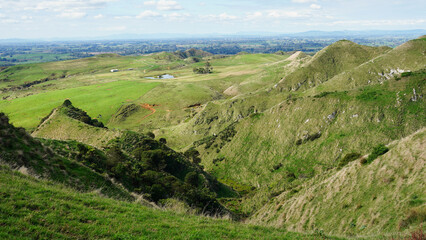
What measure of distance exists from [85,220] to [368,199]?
30547 millimetres

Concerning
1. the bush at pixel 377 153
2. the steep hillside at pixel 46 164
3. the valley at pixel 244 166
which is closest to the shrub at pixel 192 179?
the valley at pixel 244 166

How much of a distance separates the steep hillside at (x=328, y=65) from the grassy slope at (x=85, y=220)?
132086 mm

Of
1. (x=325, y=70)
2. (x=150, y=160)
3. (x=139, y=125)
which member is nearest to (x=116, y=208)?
(x=150, y=160)

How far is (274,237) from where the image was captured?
18.0 metres

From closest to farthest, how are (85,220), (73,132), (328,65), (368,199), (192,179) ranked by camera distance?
(85,220) < (368,199) < (192,179) < (73,132) < (328,65)

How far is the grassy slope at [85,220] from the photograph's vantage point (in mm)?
12648

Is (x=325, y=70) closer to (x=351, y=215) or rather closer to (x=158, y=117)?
(x=158, y=117)

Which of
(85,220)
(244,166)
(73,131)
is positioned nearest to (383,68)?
(244,166)

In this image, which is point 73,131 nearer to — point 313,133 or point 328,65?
point 313,133

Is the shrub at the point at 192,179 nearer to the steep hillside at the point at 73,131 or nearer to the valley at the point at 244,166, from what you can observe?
the valley at the point at 244,166

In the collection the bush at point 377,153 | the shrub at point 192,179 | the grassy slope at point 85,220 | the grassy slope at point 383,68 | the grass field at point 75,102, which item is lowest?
the shrub at point 192,179

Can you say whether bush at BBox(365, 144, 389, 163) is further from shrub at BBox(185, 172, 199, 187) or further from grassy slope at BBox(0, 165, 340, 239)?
shrub at BBox(185, 172, 199, 187)

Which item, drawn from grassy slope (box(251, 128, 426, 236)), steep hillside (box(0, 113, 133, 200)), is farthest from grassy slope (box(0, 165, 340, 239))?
grassy slope (box(251, 128, 426, 236))

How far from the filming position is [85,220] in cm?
1466
